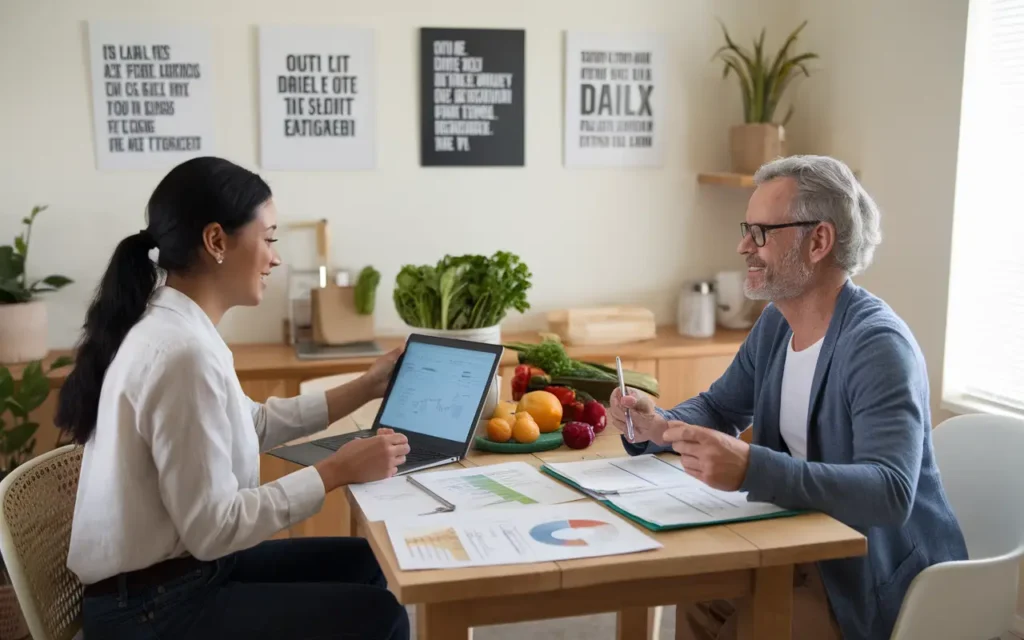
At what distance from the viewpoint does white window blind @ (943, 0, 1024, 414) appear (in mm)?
3086

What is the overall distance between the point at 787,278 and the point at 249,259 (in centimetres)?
109

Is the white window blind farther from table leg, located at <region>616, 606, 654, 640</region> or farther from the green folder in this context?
the green folder

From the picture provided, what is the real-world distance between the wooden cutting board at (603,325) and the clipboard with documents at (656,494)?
173cm

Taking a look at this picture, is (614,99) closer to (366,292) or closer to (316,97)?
(316,97)

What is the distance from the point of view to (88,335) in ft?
6.07

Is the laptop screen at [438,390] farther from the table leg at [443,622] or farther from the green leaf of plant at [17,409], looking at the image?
the green leaf of plant at [17,409]

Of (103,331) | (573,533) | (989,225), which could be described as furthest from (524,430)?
(989,225)

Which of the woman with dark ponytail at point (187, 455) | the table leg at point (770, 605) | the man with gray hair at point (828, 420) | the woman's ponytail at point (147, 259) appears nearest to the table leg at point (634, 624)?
the man with gray hair at point (828, 420)

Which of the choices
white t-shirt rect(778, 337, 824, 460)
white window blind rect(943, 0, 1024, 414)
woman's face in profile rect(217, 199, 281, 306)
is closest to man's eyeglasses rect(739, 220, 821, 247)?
white t-shirt rect(778, 337, 824, 460)

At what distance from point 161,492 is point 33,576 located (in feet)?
1.03

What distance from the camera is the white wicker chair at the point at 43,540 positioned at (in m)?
1.76

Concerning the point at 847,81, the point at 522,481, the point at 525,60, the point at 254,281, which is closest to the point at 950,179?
the point at 847,81

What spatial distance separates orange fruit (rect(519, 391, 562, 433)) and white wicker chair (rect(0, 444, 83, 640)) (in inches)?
37.9

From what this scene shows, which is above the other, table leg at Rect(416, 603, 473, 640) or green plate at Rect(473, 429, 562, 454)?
green plate at Rect(473, 429, 562, 454)
